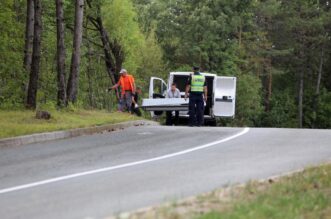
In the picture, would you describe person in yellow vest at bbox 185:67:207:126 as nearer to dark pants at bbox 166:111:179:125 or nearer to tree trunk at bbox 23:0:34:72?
dark pants at bbox 166:111:179:125

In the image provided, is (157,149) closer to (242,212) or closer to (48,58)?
(242,212)

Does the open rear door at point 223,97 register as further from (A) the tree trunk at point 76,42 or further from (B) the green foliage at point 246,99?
(B) the green foliage at point 246,99

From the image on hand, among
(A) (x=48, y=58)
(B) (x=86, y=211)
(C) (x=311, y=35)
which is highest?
(C) (x=311, y=35)

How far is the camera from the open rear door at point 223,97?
90.0ft

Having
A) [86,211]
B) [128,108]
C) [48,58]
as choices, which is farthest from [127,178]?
[48,58]

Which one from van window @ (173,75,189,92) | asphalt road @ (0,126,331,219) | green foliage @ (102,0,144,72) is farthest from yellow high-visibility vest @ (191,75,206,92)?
green foliage @ (102,0,144,72)

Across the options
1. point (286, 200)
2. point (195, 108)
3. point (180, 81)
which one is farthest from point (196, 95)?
point (286, 200)

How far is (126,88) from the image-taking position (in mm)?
23484

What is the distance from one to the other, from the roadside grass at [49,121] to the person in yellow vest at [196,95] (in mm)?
2140

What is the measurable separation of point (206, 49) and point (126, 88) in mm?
28932

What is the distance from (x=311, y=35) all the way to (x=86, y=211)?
5602cm

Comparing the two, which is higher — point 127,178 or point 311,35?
point 311,35

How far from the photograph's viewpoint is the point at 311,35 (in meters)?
60.6

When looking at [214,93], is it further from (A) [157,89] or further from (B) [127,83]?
(B) [127,83]
